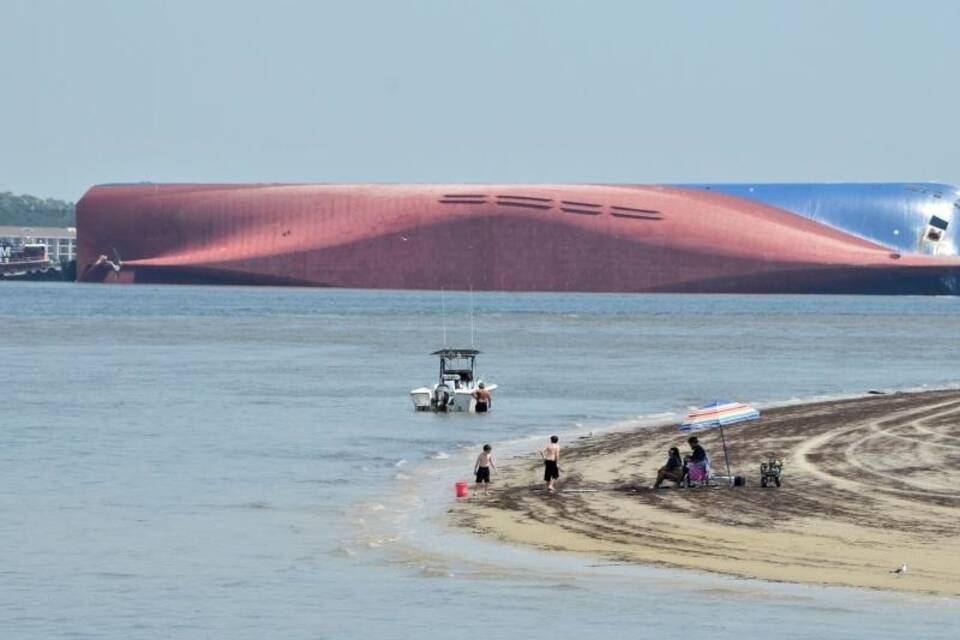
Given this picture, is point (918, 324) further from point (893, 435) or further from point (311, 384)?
point (893, 435)

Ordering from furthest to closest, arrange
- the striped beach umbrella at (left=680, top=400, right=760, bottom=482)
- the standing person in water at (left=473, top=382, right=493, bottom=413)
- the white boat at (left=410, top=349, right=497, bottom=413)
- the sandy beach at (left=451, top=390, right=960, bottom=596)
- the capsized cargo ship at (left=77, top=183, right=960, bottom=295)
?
the capsized cargo ship at (left=77, top=183, right=960, bottom=295)
the white boat at (left=410, top=349, right=497, bottom=413)
the standing person in water at (left=473, top=382, right=493, bottom=413)
the striped beach umbrella at (left=680, top=400, right=760, bottom=482)
the sandy beach at (left=451, top=390, right=960, bottom=596)

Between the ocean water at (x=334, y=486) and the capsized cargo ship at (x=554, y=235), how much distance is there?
6766 cm

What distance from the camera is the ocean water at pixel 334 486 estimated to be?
20609mm

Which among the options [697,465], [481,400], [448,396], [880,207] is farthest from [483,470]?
[880,207]

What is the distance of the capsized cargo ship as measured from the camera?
508 feet

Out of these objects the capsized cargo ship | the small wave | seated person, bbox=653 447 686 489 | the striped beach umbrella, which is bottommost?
the small wave

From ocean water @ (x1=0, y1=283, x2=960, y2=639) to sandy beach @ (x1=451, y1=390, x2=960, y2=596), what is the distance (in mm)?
655

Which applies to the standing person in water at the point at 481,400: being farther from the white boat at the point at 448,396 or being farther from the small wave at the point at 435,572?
the small wave at the point at 435,572

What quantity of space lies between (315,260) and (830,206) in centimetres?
3775

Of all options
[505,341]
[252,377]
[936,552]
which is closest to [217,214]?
[505,341]

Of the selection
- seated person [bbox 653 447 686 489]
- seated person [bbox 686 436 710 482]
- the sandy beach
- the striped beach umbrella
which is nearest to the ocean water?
the sandy beach

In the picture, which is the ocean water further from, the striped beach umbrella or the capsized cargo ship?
the capsized cargo ship

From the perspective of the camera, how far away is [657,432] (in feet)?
129

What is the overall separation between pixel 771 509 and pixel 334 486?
7.52 meters
